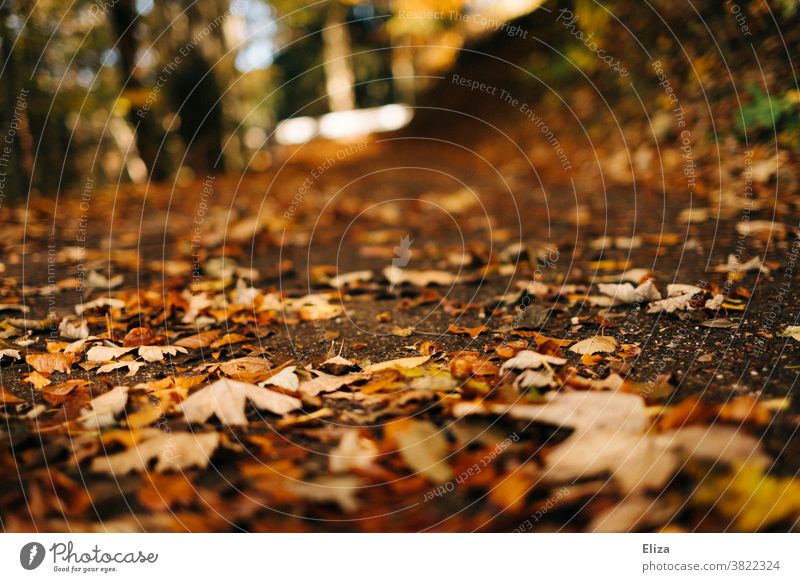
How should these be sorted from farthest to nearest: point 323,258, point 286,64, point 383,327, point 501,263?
point 286,64
point 323,258
point 501,263
point 383,327

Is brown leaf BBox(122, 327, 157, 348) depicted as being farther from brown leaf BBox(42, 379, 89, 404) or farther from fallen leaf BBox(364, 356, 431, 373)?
fallen leaf BBox(364, 356, 431, 373)

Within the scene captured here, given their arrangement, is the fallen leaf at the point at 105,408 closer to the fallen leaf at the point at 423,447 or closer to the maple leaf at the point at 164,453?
the maple leaf at the point at 164,453

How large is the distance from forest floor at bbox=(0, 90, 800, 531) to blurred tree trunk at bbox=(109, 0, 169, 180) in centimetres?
491

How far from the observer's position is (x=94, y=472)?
1.14 metres

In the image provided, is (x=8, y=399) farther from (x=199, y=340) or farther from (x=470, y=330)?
(x=470, y=330)

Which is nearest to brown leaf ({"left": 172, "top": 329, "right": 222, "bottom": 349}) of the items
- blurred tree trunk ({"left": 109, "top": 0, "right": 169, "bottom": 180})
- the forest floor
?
the forest floor

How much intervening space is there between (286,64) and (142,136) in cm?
1776

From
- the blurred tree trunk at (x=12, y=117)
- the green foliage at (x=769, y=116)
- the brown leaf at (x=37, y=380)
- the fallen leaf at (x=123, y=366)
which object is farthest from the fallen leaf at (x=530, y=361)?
the blurred tree trunk at (x=12, y=117)

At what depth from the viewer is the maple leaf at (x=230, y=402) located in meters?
1.32

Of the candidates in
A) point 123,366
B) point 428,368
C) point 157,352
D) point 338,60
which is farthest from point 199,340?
point 338,60

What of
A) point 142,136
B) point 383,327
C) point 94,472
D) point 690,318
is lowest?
point 94,472

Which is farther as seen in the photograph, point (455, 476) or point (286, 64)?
point (286, 64)
